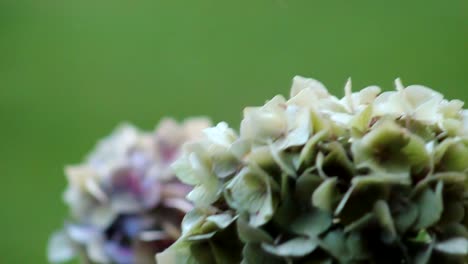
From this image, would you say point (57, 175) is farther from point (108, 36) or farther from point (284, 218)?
point (284, 218)

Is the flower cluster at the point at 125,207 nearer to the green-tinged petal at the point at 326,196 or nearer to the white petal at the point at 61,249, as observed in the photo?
the white petal at the point at 61,249

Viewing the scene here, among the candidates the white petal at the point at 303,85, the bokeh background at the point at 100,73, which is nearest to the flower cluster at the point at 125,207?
the white petal at the point at 303,85

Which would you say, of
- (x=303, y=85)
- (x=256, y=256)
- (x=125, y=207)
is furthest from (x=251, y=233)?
(x=125, y=207)

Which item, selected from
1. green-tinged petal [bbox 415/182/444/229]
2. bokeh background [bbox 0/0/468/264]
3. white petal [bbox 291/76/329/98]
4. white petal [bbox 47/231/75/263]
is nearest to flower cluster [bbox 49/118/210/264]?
white petal [bbox 47/231/75/263]

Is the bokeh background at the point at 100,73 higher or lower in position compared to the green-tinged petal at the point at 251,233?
higher

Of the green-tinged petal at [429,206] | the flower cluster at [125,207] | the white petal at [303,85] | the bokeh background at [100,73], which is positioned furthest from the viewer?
the bokeh background at [100,73]

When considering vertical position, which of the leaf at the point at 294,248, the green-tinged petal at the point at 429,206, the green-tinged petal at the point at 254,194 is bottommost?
the green-tinged petal at the point at 429,206

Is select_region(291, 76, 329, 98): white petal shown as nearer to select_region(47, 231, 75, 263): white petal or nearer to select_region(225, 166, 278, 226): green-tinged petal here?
select_region(225, 166, 278, 226): green-tinged petal
